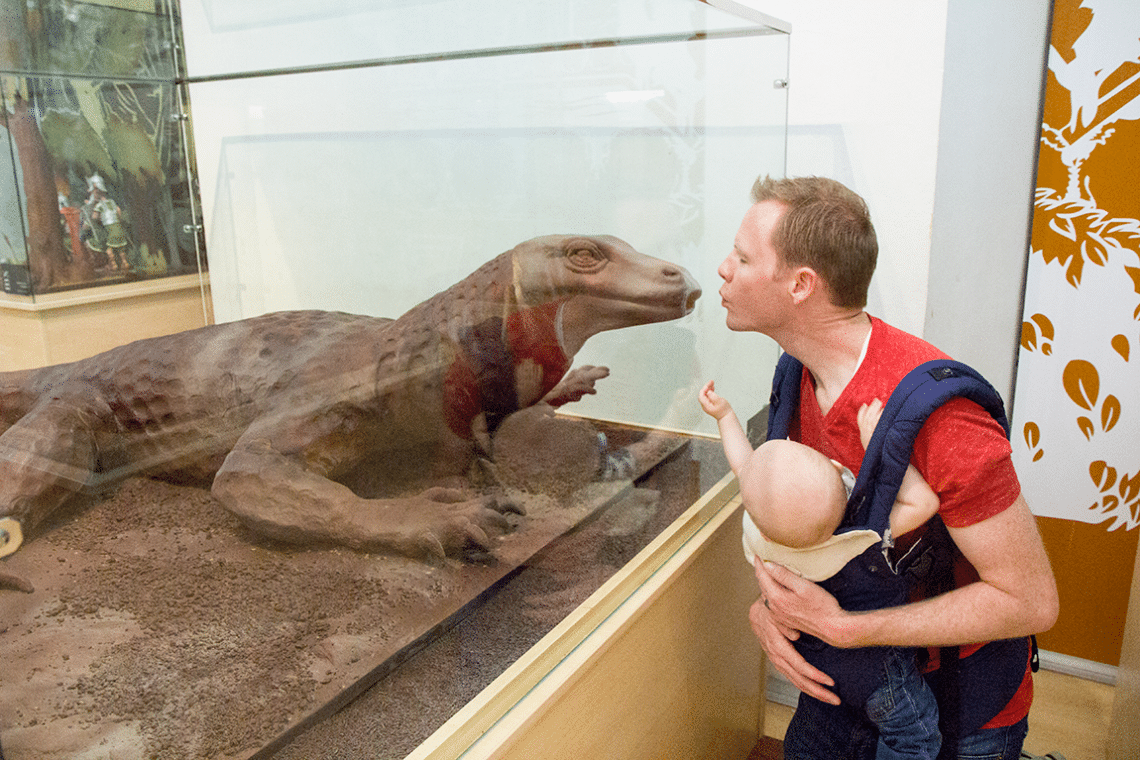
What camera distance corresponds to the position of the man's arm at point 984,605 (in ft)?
3.57

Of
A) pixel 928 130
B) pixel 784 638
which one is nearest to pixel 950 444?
pixel 784 638

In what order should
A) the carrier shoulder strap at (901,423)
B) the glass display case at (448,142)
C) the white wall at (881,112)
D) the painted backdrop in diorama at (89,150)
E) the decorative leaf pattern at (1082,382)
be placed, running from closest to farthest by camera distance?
the painted backdrop in diorama at (89,150), the glass display case at (448,142), the carrier shoulder strap at (901,423), the white wall at (881,112), the decorative leaf pattern at (1082,382)

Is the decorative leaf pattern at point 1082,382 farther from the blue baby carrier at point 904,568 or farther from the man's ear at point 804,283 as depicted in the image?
the man's ear at point 804,283

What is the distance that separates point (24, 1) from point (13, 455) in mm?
355

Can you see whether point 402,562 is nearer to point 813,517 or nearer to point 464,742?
point 464,742

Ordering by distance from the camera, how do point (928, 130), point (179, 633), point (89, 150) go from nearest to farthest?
point (89, 150) < point (179, 633) < point (928, 130)

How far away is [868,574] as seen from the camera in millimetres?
1146

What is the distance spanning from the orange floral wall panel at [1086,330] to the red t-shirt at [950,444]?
1375 mm

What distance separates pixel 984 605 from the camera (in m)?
1.11

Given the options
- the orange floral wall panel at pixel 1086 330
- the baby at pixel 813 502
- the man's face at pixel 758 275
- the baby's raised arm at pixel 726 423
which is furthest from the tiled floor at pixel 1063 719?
the man's face at pixel 758 275

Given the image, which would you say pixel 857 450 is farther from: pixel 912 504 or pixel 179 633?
pixel 179 633

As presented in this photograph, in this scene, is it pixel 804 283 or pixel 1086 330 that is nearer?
pixel 804 283

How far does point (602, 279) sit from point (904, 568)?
688 mm

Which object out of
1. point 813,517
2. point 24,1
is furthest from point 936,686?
point 24,1
